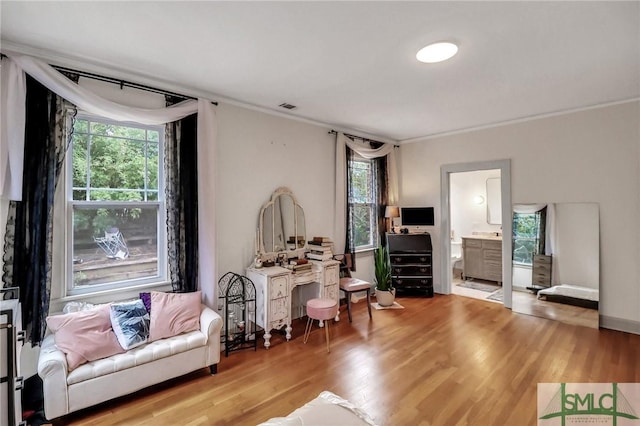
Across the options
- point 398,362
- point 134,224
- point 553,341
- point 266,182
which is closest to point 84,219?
point 134,224

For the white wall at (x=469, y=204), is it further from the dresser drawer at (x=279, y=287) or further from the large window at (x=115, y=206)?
the large window at (x=115, y=206)

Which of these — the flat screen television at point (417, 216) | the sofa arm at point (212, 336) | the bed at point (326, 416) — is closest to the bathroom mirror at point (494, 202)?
the flat screen television at point (417, 216)

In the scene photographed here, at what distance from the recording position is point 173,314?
102 inches

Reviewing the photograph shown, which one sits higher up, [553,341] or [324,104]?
[324,104]

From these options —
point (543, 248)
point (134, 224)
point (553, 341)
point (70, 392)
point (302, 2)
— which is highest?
point (302, 2)

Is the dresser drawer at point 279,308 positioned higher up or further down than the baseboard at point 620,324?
higher up

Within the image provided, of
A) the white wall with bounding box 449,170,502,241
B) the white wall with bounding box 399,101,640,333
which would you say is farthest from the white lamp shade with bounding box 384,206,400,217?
the white wall with bounding box 449,170,502,241

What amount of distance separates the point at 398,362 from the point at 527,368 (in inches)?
44.3

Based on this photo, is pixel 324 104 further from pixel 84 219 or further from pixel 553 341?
pixel 553 341

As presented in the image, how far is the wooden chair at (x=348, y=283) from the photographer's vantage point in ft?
12.9

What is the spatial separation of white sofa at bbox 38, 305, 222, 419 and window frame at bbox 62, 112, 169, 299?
→ 467 millimetres

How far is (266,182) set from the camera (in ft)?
12.1

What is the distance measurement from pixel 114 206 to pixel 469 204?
6.26 meters

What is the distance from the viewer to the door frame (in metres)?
4.32
